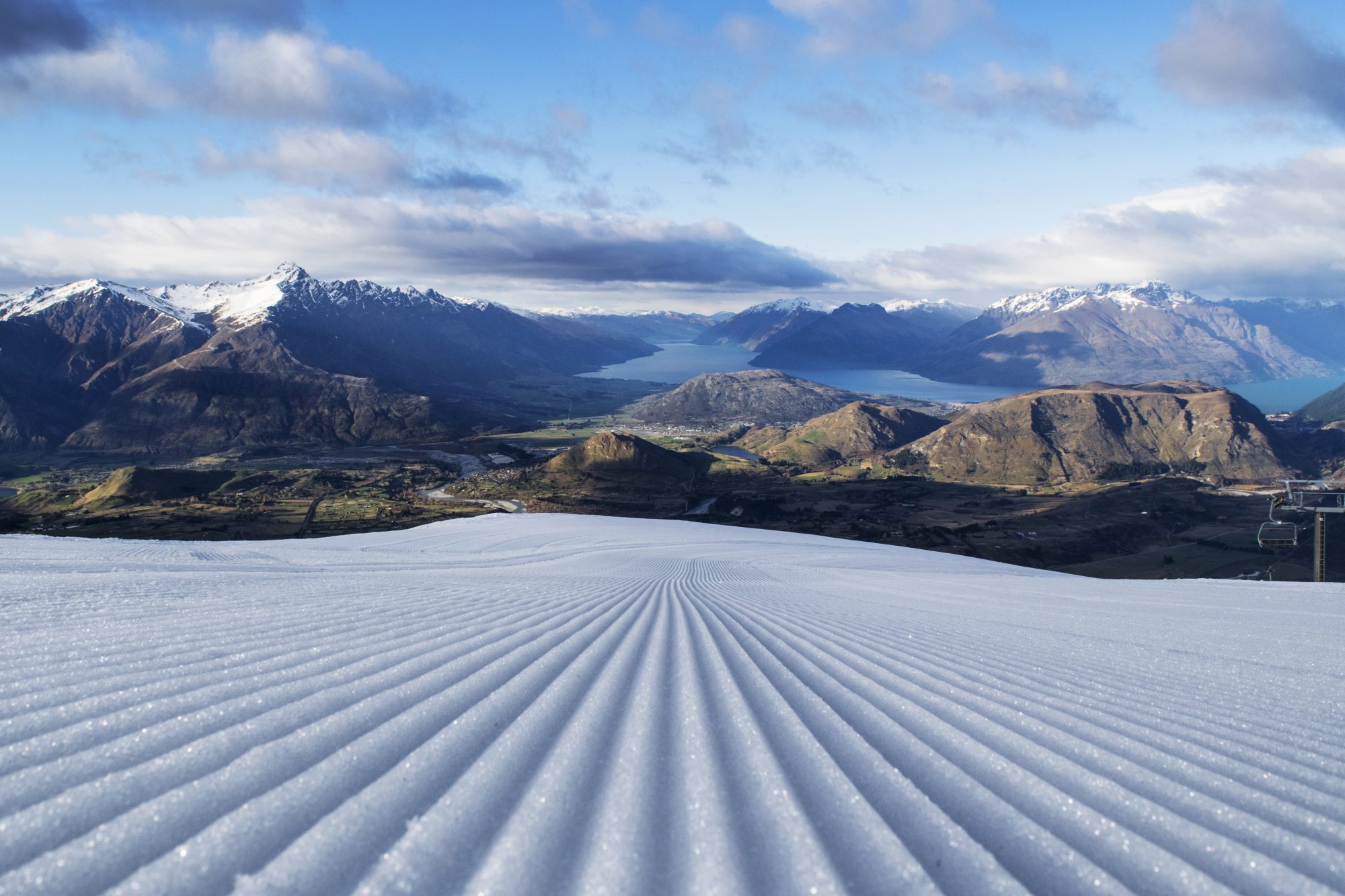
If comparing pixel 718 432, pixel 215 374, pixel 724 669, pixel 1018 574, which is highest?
pixel 215 374

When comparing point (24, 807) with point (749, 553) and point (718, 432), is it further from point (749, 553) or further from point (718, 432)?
point (718, 432)

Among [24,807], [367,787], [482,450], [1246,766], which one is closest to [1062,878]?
[1246,766]

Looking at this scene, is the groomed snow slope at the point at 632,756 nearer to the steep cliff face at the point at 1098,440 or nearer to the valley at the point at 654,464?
the valley at the point at 654,464

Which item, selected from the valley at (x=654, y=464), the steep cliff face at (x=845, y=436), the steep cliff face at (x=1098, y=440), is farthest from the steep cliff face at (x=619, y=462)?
the steep cliff face at (x=1098, y=440)

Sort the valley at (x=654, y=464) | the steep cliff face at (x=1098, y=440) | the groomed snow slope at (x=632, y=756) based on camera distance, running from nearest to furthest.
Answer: the groomed snow slope at (x=632, y=756)
the valley at (x=654, y=464)
the steep cliff face at (x=1098, y=440)

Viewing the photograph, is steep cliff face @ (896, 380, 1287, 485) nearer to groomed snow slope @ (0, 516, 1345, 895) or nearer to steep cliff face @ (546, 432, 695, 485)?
steep cliff face @ (546, 432, 695, 485)

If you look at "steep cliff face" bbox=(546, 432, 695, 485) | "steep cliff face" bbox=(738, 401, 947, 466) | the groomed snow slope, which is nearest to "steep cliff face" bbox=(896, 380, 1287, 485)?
"steep cliff face" bbox=(738, 401, 947, 466)
